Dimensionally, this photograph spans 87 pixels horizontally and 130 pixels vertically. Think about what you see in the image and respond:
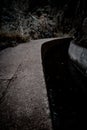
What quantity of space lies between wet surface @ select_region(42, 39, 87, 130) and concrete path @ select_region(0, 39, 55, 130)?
224 millimetres

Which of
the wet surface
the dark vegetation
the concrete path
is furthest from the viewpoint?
the dark vegetation

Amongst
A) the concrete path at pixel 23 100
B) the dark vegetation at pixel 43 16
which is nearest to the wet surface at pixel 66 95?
the concrete path at pixel 23 100

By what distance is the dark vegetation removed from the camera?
29.7 feet

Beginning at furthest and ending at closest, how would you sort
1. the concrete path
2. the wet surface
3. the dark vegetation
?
the dark vegetation
the wet surface
the concrete path

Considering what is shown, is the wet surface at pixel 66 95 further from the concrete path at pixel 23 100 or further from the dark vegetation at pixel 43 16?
the dark vegetation at pixel 43 16

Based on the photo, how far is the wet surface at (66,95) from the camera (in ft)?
6.98

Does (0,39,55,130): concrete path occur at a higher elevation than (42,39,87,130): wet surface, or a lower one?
higher

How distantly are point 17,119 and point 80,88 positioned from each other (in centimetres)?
201

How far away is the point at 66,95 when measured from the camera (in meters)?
2.90

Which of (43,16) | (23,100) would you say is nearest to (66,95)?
(23,100)

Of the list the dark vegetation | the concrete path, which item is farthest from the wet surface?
the dark vegetation

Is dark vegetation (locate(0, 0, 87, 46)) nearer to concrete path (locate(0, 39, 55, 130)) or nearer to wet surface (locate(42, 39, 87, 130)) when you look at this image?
wet surface (locate(42, 39, 87, 130))

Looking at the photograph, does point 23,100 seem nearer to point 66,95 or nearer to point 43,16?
point 66,95

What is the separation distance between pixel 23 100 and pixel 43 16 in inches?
377
